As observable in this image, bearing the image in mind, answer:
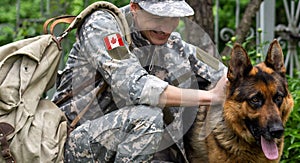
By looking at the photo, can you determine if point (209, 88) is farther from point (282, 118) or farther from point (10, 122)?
point (10, 122)

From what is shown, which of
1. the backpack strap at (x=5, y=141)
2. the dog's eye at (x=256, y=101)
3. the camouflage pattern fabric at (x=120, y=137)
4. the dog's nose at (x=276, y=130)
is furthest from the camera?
the dog's eye at (x=256, y=101)

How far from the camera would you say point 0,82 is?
11.7 feet

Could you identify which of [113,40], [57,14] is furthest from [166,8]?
[57,14]

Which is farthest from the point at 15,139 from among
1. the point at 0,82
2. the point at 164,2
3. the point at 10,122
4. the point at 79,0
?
the point at 79,0

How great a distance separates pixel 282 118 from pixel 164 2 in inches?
38.9

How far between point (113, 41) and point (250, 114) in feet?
2.99

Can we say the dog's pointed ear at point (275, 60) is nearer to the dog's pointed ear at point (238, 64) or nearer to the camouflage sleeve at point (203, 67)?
the dog's pointed ear at point (238, 64)

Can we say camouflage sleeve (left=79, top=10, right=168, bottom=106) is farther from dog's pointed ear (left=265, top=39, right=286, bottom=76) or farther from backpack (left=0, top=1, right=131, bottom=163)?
dog's pointed ear (left=265, top=39, right=286, bottom=76)

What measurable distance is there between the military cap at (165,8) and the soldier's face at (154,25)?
68 millimetres

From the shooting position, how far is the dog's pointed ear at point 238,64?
387cm

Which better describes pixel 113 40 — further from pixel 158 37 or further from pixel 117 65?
pixel 158 37

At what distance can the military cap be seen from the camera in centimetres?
380

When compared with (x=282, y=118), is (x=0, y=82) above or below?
above

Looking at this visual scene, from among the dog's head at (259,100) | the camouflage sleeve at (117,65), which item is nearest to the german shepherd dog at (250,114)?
the dog's head at (259,100)
